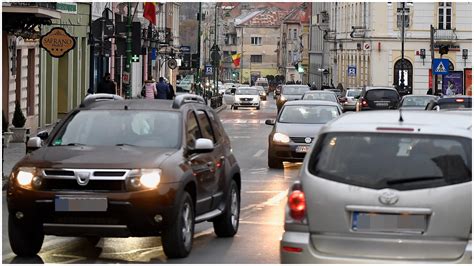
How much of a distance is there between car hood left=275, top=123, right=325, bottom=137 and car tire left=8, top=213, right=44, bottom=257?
1254 cm

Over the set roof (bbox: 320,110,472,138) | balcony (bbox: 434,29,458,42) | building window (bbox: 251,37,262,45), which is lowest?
roof (bbox: 320,110,472,138)

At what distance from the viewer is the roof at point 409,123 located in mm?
9055

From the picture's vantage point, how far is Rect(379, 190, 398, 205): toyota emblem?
8.82m

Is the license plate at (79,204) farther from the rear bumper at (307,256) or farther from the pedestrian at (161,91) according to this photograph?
the pedestrian at (161,91)

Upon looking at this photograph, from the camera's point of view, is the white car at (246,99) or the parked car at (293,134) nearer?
the parked car at (293,134)

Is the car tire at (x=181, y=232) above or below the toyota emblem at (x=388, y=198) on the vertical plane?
below

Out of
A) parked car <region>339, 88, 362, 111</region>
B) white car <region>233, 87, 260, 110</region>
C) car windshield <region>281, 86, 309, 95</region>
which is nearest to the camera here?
parked car <region>339, 88, 362, 111</region>

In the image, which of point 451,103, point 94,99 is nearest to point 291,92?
point 451,103

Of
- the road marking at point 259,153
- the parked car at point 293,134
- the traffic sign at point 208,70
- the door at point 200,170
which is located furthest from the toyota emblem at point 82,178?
the traffic sign at point 208,70

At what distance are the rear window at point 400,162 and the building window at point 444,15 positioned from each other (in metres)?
75.7

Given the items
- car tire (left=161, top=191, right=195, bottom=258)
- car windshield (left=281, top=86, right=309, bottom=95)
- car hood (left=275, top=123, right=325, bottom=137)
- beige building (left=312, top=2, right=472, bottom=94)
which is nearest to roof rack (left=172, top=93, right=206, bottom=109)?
car tire (left=161, top=191, right=195, bottom=258)

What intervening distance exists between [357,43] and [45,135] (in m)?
72.3

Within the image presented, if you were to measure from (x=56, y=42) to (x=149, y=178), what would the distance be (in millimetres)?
18771

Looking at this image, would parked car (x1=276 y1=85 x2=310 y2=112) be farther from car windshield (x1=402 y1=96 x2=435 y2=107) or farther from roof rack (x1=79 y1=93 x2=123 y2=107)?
roof rack (x1=79 y1=93 x2=123 y2=107)
